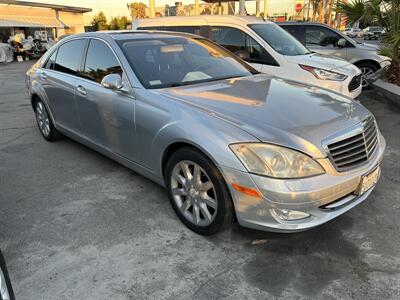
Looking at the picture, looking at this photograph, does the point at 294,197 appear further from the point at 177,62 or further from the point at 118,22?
the point at 118,22

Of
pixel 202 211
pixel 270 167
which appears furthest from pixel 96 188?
pixel 270 167

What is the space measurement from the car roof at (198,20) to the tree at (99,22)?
49581mm

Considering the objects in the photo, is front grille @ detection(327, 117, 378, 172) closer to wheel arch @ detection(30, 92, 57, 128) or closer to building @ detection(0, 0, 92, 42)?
wheel arch @ detection(30, 92, 57, 128)

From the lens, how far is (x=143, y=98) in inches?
135

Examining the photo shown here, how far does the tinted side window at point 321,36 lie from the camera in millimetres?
9436

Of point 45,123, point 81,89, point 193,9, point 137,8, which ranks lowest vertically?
point 45,123

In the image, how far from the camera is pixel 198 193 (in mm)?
3053

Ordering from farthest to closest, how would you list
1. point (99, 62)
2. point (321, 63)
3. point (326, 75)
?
point (321, 63) < point (326, 75) < point (99, 62)

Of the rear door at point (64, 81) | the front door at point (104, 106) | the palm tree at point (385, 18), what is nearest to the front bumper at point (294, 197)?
the front door at point (104, 106)

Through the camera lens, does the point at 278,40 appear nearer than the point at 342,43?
Yes

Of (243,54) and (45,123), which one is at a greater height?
(243,54)

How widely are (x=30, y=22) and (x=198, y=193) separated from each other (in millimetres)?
36731

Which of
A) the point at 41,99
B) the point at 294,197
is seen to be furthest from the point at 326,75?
the point at 41,99

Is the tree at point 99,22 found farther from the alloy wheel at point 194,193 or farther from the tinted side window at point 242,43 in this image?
the alloy wheel at point 194,193
